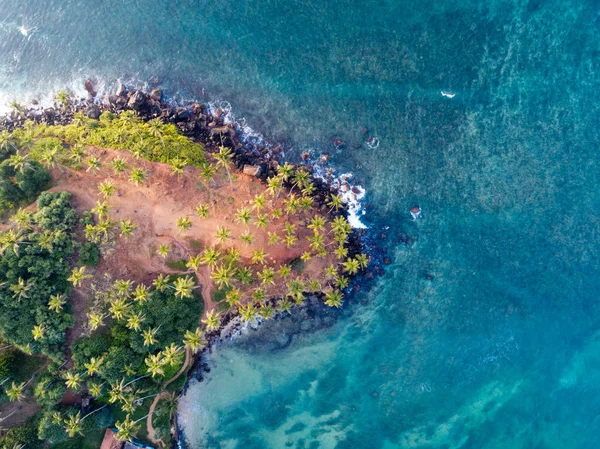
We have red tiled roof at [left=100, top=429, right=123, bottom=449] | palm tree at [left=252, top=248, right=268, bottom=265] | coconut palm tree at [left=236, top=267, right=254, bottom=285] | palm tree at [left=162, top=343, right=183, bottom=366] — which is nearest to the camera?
palm tree at [left=162, top=343, right=183, bottom=366]

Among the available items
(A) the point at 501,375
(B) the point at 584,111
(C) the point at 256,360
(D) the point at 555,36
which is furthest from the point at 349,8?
(A) the point at 501,375

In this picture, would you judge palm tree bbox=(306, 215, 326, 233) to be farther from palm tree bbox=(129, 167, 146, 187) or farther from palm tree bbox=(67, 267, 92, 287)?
palm tree bbox=(67, 267, 92, 287)

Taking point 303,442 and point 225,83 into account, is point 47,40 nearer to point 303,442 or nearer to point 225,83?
point 225,83

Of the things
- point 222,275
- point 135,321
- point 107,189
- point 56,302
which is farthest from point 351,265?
point 56,302

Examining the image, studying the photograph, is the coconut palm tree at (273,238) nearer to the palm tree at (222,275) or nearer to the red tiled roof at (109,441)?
the palm tree at (222,275)

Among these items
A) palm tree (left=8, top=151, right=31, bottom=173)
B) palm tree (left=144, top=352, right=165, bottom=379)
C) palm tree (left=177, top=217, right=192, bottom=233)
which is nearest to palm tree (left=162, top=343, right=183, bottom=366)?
palm tree (left=144, top=352, right=165, bottom=379)
